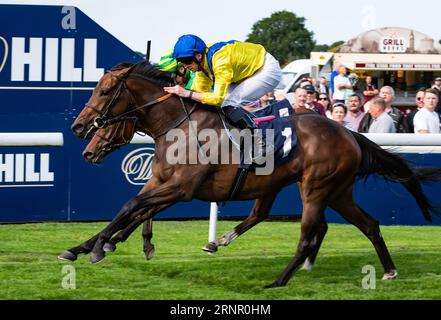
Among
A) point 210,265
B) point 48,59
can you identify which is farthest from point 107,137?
point 48,59

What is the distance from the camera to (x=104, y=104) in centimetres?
750

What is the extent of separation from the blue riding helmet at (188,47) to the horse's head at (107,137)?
0.62 m

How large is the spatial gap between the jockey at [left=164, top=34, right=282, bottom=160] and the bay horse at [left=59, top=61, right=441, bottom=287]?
0.16 m

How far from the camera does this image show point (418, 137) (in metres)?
10.6

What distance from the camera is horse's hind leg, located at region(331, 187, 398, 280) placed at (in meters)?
7.83

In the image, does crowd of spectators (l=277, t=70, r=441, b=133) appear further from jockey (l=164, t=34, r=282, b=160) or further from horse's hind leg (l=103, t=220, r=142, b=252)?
horse's hind leg (l=103, t=220, r=142, b=252)

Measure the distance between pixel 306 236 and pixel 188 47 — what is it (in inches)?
61.4

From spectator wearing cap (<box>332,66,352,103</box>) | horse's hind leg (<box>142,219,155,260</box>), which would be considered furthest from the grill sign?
horse's hind leg (<box>142,219,155,260</box>)

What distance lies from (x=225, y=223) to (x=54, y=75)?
89.9 inches

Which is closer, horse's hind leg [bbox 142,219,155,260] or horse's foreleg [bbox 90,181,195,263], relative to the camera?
horse's foreleg [bbox 90,181,195,263]

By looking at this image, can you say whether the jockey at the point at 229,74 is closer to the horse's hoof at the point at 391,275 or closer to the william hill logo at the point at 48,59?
the horse's hoof at the point at 391,275

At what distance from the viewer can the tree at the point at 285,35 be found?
5512cm

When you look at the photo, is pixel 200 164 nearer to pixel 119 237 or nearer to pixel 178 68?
pixel 119 237

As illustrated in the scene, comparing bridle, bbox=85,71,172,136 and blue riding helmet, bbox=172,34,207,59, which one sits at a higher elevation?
blue riding helmet, bbox=172,34,207,59
